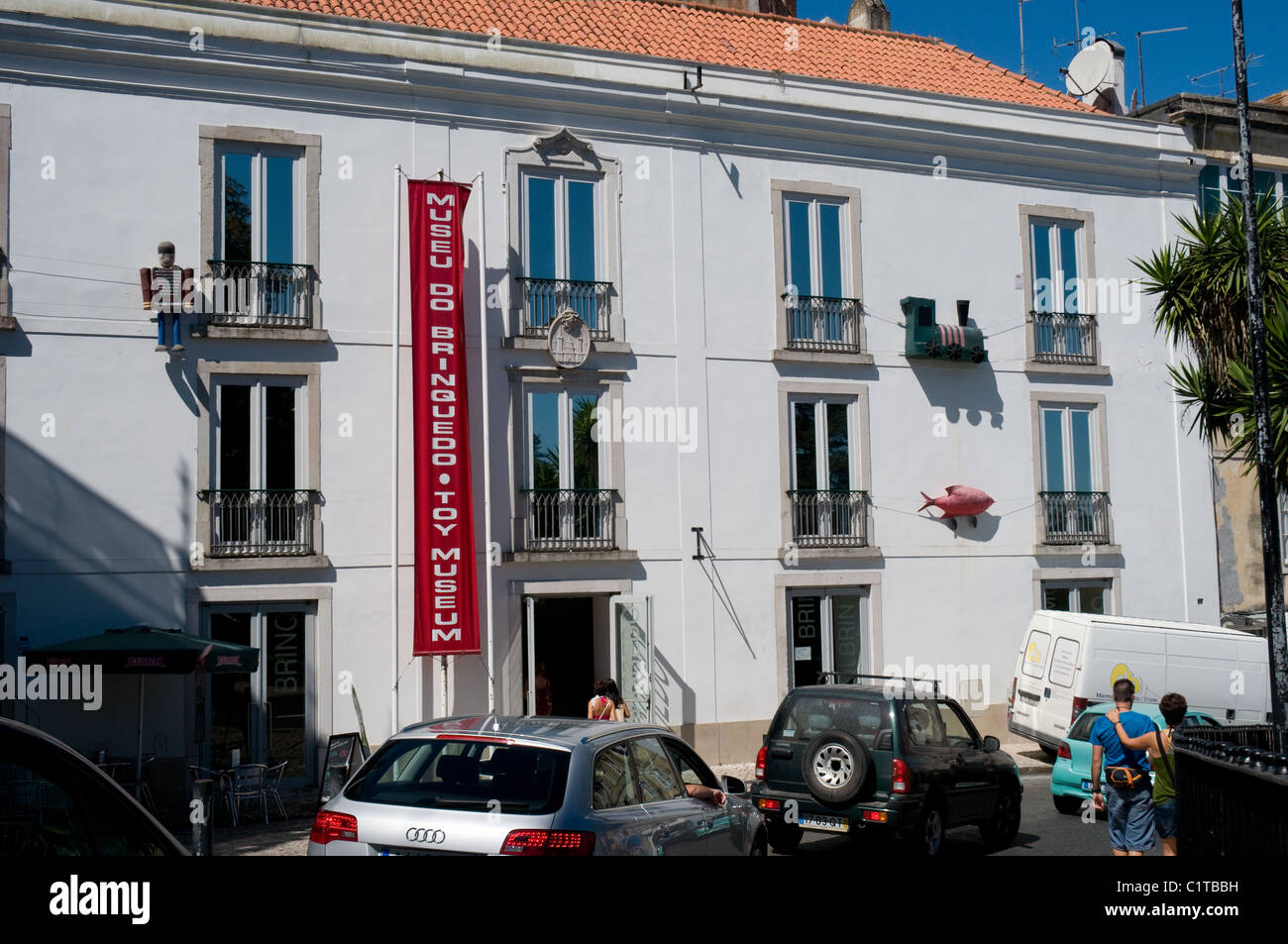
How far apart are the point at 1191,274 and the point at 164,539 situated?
1555 cm

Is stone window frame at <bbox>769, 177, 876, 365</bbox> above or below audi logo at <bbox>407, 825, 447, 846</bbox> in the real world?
above

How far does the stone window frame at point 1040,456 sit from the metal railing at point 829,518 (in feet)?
12.5

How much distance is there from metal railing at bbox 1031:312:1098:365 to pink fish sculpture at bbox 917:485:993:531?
10.6 feet

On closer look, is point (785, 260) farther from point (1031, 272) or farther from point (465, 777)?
point (465, 777)

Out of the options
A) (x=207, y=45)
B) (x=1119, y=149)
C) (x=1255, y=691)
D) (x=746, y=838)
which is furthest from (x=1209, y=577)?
(x=207, y=45)

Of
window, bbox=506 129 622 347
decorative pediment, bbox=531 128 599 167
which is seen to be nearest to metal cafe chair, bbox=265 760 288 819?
window, bbox=506 129 622 347

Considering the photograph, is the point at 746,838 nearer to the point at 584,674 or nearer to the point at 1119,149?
the point at 584,674

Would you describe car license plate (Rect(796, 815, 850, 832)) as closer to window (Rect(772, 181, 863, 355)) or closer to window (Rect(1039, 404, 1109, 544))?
window (Rect(772, 181, 863, 355))

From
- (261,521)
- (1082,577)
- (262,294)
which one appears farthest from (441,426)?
(1082,577)

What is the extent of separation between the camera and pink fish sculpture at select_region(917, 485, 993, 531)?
23.0 m

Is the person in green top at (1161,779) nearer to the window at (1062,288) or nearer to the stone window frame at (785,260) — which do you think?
the stone window frame at (785,260)

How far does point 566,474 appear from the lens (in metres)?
20.7

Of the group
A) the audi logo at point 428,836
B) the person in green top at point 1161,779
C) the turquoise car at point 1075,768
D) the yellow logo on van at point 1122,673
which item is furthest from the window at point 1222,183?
the audi logo at point 428,836
